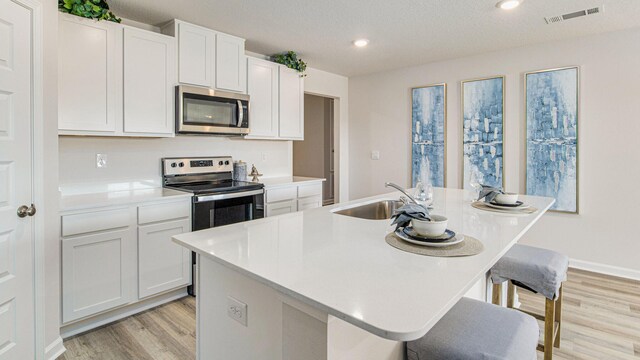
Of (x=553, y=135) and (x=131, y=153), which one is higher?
(x=553, y=135)

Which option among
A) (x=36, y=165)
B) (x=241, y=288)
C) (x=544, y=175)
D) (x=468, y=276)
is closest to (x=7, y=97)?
(x=36, y=165)

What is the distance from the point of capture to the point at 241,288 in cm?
128

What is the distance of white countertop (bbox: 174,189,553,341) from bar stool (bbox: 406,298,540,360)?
231 mm

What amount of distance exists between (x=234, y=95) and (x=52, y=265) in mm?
2017

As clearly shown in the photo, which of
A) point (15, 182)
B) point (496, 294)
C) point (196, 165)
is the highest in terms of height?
point (196, 165)

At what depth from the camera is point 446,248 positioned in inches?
49.5

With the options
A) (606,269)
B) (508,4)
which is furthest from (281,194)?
(606,269)

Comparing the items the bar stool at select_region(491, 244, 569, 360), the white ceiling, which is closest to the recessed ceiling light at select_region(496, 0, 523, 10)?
the white ceiling

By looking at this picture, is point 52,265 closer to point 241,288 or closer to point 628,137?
point 241,288

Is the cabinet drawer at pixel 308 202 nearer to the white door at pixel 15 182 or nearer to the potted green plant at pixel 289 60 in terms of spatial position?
the potted green plant at pixel 289 60

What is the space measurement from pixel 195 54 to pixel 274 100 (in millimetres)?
1006

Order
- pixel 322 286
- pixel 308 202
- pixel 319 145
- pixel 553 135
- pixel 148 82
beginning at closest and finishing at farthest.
Result: pixel 322 286 < pixel 148 82 < pixel 553 135 < pixel 308 202 < pixel 319 145

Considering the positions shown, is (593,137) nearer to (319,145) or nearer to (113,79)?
(319,145)

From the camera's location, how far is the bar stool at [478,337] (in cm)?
107
